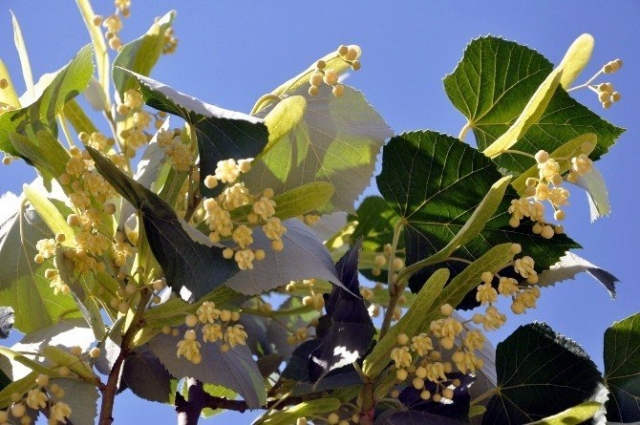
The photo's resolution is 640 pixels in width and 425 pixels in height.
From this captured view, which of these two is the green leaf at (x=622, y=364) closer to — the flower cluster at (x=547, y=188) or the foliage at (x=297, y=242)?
the foliage at (x=297, y=242)

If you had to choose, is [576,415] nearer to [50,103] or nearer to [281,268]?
[281,268]

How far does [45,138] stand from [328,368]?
0.31 m

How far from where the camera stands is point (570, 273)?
2.83ft

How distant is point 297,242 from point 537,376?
0.82ft

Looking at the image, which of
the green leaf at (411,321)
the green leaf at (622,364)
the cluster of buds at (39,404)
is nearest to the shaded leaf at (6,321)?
the cluster of buds at (39,404)

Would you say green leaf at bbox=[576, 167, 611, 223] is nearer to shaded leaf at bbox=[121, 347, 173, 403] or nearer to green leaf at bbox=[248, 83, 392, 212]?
green leaf at bbox=[248, 83, 392, 212]

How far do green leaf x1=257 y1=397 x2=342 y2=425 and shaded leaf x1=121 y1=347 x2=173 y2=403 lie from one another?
0.62 feet

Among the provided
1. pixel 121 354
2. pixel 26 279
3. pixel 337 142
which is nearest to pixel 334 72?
pixel 337 142

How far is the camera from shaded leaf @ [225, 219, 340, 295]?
75cm

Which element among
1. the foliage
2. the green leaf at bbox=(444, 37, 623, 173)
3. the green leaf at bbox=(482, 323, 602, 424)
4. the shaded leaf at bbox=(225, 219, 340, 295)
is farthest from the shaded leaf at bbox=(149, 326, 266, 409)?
the green leaf at bbox=(444, 37, 623, 173)

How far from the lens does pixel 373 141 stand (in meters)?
0.84

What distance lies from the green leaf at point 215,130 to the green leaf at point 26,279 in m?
0.28

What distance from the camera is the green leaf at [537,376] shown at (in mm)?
799

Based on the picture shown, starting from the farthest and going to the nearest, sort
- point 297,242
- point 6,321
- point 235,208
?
point 6,321
point 297,242
point 235,208
